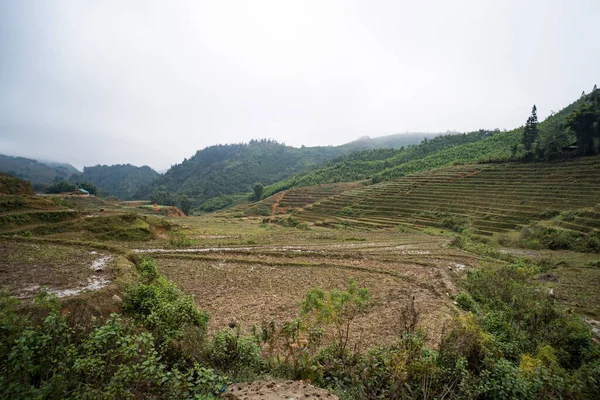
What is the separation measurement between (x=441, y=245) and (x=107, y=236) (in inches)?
1024

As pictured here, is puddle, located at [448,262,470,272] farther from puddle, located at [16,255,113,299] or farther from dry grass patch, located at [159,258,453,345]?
puddle, located at [16,255,113,299]

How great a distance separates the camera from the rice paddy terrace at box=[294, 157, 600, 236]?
29.7 metres

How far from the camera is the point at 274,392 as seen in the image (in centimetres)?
474

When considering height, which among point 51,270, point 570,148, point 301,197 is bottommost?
point 301,197

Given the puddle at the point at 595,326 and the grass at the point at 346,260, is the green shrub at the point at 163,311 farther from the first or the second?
the puddle at the point at 595,326

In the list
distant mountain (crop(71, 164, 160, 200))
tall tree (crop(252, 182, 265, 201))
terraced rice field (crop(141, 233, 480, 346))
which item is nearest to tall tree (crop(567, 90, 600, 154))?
terraced rice field (crop(141, 233, 480, 346))

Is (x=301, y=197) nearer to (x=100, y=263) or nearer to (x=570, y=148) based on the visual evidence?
(x=570, y=148)

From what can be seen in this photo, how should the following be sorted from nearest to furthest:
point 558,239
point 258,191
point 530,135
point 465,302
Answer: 1. point 465,302
2. point 558,239
3. point 530,135
4. point 258,191

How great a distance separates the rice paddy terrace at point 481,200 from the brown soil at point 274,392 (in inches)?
1102

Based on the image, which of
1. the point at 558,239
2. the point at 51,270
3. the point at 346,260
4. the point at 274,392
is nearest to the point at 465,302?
the point at 346,260

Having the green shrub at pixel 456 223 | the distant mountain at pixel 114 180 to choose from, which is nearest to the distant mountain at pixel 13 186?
the green shrub at pixel 456 223

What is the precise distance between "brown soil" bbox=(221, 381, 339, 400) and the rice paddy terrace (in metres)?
28.0

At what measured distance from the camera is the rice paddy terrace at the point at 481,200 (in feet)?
97.5

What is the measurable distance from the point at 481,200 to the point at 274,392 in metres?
41.3
